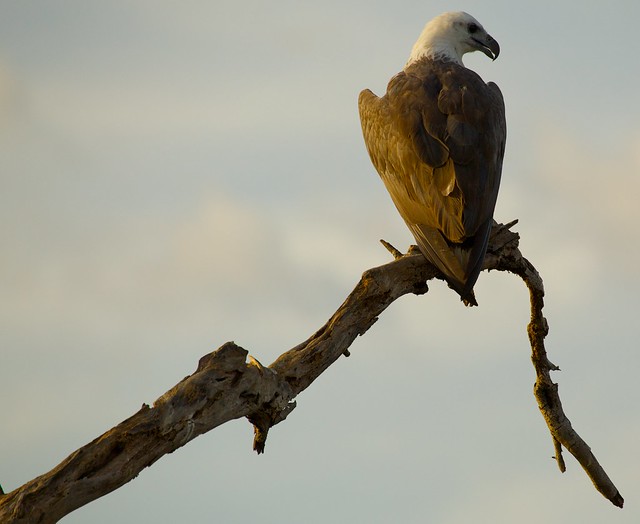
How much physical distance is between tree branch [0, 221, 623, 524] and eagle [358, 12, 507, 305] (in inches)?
8.7

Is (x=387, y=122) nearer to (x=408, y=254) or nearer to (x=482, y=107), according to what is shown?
(x=482, y=107)

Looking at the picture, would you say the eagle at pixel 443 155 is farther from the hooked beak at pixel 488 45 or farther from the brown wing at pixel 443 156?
the hooked beak at pixel 488 45

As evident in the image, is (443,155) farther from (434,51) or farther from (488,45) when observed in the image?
(488,45)

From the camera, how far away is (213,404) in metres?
5.16

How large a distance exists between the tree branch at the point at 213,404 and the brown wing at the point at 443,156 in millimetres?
225

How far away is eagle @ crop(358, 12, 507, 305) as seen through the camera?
276 inches

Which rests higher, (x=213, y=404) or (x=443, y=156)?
(x=443, y=156)

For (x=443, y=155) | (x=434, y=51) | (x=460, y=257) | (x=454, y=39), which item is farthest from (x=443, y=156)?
(x=454, y=39)

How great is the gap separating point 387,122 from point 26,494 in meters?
4.53

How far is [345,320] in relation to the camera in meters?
6.13

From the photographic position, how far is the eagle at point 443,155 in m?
7.00

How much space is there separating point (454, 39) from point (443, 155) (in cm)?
287

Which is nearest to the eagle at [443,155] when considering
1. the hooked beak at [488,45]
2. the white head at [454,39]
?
the white head at [454,39]

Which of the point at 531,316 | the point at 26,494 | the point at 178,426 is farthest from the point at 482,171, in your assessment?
the point at 26,494
